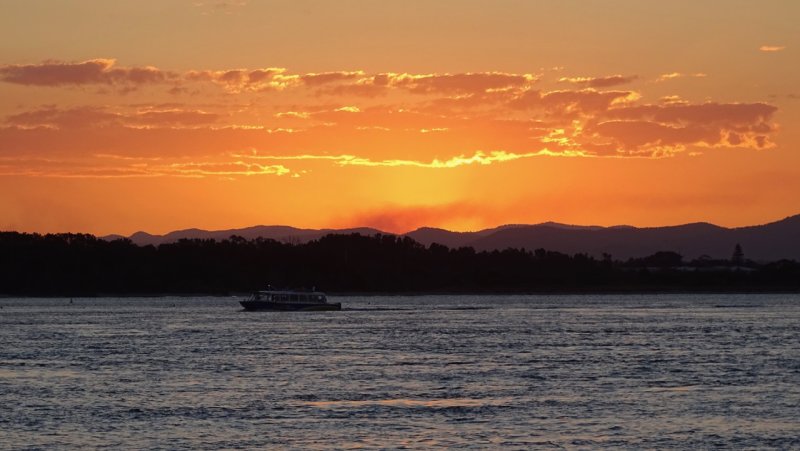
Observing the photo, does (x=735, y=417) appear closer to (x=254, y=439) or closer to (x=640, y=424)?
(x=640, y=424)

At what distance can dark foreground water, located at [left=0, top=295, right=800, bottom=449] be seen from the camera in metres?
57.4

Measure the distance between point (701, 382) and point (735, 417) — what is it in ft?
63.6

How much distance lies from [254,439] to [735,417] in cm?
2495

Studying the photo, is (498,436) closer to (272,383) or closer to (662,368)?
(272,383)

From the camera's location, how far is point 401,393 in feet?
247

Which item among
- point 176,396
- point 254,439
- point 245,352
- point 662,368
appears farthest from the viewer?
point 245,352

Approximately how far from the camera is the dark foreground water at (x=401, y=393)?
188 feet

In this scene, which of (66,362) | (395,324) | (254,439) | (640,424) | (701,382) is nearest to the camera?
(254,439)

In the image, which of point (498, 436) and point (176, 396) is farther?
point (176, 396)

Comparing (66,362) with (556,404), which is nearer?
(556,404)

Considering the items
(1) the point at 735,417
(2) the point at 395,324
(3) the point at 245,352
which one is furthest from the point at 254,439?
(2) the point at 395,324

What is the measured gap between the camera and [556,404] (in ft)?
227

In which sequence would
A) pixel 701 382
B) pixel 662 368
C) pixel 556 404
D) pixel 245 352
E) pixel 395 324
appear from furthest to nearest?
pixel 395 324
pixel 245 352
pixel 662 368
pixel 701 382
pixel 556 404

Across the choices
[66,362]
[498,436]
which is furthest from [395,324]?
[498,436]
